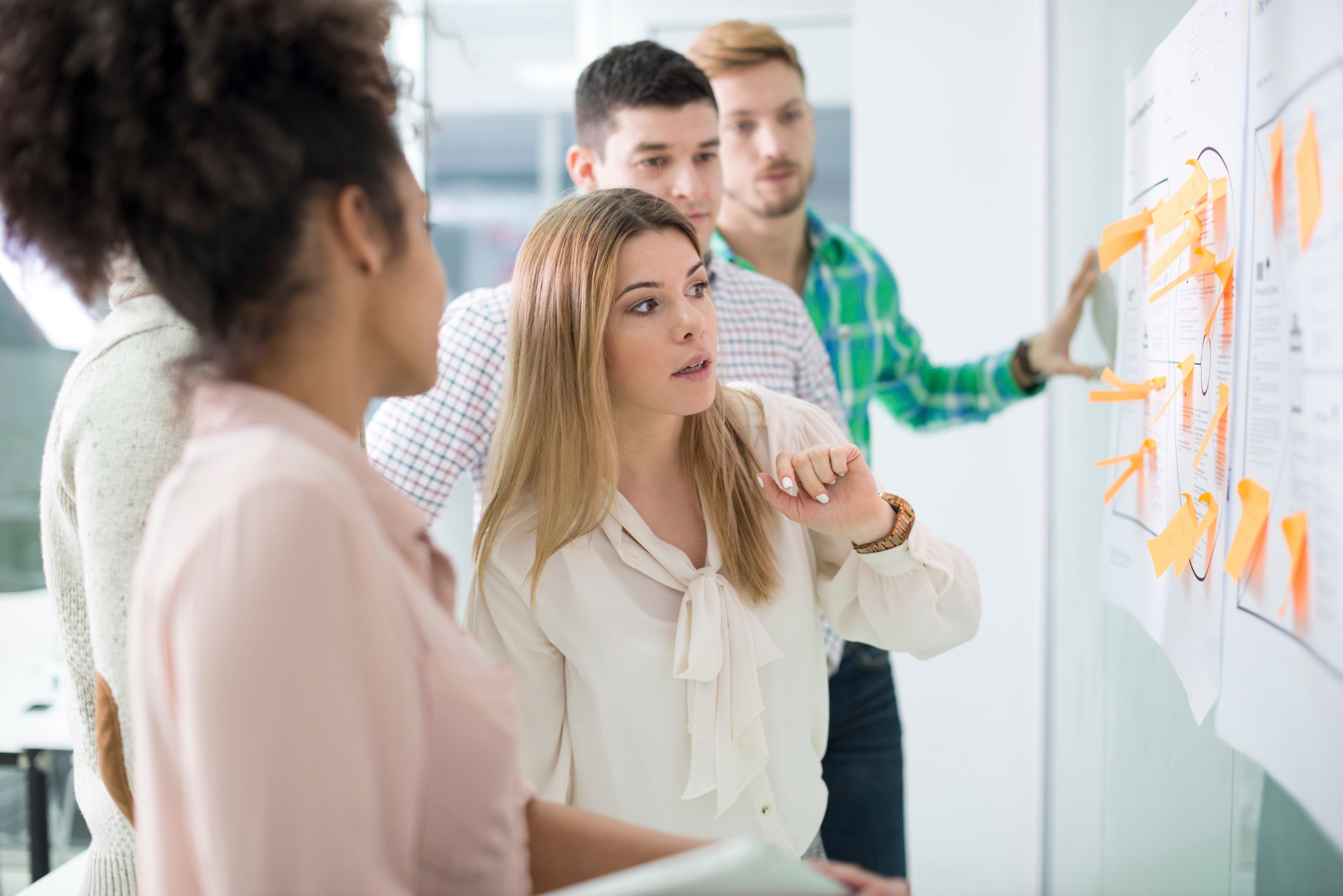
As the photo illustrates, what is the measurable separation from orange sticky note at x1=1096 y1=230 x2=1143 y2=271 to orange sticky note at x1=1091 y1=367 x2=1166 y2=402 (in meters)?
0.16

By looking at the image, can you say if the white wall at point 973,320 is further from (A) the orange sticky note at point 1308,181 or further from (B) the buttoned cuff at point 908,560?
(A) the orange sticky note at point 1308,181

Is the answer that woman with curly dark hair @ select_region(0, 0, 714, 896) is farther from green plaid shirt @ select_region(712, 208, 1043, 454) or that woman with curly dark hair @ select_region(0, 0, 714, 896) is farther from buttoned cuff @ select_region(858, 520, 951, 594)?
green plaid shirt @ select_region(712, 208, 1043, 454)

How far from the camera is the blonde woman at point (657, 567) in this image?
3.99 feet

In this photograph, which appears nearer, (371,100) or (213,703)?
(213,703)

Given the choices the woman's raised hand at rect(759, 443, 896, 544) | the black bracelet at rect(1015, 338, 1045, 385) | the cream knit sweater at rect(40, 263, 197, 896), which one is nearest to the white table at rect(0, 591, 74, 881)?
the cream knit sweater at rect(40, 263, 197, 896)

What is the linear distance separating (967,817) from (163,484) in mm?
2636

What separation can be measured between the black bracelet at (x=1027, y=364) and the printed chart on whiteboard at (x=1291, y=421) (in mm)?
1168

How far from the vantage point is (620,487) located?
1.32m

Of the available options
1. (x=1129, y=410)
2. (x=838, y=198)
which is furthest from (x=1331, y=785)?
(x=838, y=198)

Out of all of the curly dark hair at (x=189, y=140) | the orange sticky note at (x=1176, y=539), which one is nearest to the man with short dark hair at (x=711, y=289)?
the orange sticky note at (x=1176, y=539)

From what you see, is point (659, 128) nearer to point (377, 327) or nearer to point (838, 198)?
point (377, 327)

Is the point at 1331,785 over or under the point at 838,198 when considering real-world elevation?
under

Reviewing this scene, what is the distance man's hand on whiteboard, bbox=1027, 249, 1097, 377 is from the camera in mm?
1748

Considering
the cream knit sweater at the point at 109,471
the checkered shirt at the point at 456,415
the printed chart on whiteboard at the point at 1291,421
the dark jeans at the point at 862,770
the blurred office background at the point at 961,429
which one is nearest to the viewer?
the printed chart on whiteboard at the point at 1291,421
